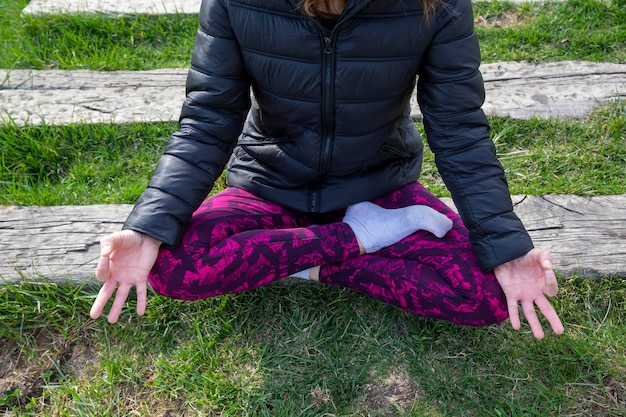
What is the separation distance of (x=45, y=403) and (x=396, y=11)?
1.61 metres

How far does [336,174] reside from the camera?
83.6 inches

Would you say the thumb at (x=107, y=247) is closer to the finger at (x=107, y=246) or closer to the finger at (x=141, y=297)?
the finger at (x=107, y=246)

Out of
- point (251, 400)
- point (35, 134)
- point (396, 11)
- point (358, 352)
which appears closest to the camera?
point (396, 11)

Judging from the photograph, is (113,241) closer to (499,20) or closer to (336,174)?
(336,174)

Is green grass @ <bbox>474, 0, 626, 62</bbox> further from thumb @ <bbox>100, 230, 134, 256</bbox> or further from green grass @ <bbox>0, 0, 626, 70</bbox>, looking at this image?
thumb @ <bbox>100, 230, 134, 256</bbox>

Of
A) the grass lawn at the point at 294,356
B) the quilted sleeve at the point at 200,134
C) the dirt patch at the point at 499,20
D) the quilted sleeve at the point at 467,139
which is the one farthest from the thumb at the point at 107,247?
the dirt patch at the point at 499,20

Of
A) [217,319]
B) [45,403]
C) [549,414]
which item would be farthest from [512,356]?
[45,403]

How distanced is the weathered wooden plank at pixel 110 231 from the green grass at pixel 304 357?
0.08 metres

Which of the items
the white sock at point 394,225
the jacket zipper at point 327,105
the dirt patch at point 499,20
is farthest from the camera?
→ the dirt patch at point 499,20

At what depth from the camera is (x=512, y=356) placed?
204 cm

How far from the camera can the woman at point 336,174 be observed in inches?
71.7

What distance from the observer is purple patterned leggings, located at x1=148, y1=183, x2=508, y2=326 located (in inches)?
75.5

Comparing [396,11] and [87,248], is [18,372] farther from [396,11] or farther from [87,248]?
[396,11]

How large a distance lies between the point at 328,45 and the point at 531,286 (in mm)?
917
